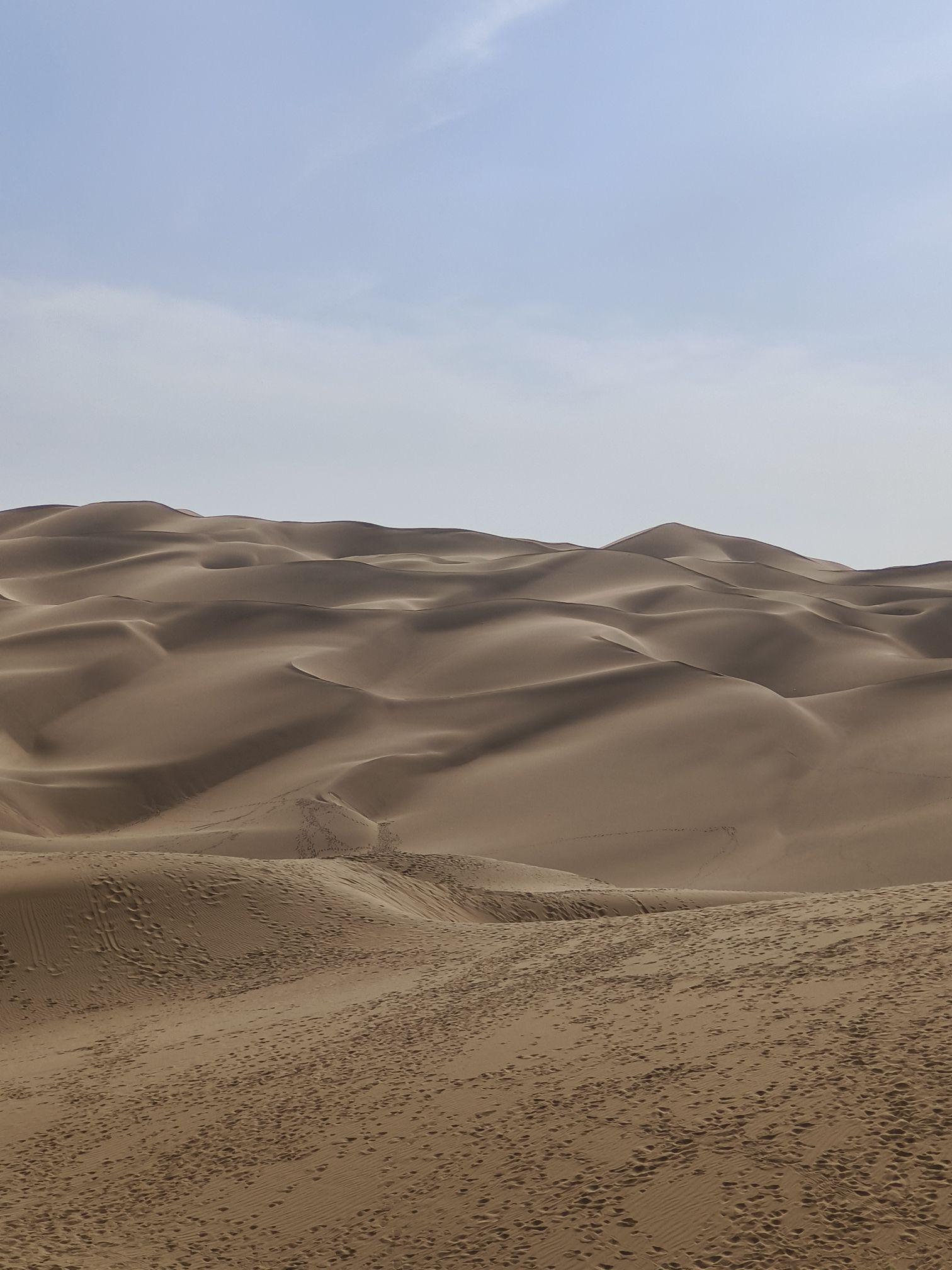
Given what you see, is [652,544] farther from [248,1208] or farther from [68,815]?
[248,1208]

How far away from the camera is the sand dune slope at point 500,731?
826 inches

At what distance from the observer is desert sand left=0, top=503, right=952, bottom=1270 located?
5.32 metres

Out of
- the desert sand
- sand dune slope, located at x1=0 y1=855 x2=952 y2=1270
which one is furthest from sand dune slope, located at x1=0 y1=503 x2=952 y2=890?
sand dune slope, located at x1=0 y1=855 x2=952 y2=1270

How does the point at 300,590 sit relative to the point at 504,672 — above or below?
above

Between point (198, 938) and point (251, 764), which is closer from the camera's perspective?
point (198, 938)

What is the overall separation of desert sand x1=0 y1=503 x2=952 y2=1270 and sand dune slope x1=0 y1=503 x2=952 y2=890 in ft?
0.40

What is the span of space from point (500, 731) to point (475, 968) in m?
18.0

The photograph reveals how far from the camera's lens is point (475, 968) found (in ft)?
33.6

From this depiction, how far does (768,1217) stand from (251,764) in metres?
24.2

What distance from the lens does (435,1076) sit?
7172 mm

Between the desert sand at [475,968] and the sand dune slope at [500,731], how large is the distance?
0.40 feet

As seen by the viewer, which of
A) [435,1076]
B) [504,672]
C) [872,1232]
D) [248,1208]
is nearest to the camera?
[872,1232]

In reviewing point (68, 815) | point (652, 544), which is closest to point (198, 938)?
point (68, 815)

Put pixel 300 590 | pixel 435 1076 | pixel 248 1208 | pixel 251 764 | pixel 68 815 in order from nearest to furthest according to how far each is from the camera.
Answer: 1. pixel 248 1208
2. pixel 435 1076
3. pixel 68 815
4. pixel 251 764
5. pixel 300 590
